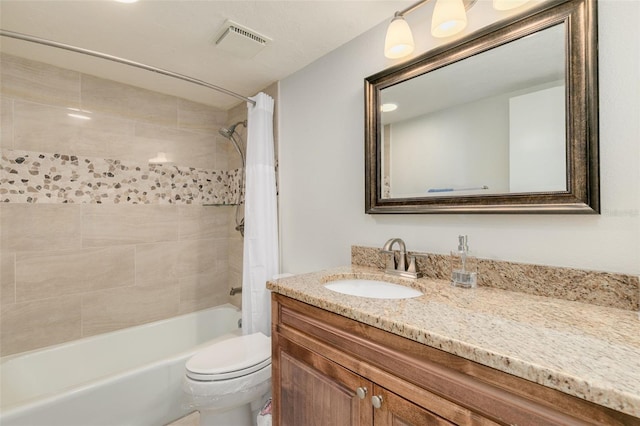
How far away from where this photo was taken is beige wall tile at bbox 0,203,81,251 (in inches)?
69.2

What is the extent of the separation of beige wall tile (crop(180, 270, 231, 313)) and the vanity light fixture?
228 centimetres

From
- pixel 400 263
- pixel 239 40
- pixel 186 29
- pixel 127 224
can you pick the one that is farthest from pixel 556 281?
pixel 127 224

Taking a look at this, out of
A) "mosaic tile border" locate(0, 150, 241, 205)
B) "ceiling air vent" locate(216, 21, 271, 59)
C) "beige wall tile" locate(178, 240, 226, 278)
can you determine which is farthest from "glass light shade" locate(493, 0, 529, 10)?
"beige wall tile" locate(178, 240, 226, 278)

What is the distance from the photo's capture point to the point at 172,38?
1599mm

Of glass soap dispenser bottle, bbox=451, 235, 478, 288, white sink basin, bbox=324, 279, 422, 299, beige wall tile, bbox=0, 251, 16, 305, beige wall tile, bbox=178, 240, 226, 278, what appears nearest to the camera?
glass soap dispenser bottle, bbox=451, 235, 478, 288

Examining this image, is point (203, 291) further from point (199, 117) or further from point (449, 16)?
point (449, 16)

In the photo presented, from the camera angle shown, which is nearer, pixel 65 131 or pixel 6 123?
pixel 6 123

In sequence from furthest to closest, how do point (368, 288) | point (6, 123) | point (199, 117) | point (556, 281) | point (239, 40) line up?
point (199, 117) → point (6, 123) → point (239, 40) → point (368, 288) → point (556, 281)

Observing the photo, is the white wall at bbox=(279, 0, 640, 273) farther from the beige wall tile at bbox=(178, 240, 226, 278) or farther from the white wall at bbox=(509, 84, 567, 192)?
the beige wall tile at bbox=(178, 240, 226, 278)

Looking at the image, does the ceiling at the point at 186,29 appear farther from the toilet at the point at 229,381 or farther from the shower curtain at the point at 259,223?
the toilet at the point at 229,381

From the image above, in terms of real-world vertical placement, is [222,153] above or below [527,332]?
above

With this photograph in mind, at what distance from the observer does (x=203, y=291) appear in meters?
2.55

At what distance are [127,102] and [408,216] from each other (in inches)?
88.5

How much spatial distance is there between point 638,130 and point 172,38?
2070 millimetres
